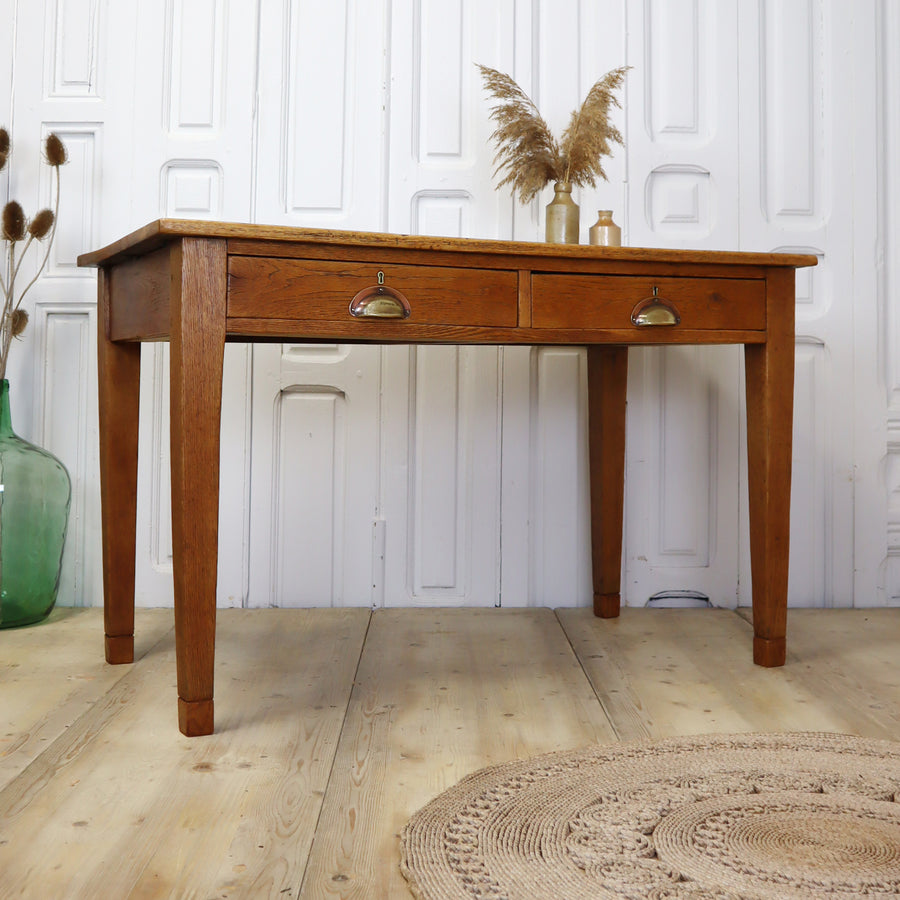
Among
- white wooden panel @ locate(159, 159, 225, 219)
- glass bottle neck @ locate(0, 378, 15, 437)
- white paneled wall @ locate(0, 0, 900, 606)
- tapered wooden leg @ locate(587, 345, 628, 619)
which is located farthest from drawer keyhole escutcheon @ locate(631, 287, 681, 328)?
glass bottle neck @ locate(0, 378, 15, 437)

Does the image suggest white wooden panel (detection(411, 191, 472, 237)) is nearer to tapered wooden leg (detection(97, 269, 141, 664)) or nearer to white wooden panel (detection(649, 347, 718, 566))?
white wooden panel (detection(649, 347, 718, 566))

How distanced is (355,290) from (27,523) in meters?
1.20

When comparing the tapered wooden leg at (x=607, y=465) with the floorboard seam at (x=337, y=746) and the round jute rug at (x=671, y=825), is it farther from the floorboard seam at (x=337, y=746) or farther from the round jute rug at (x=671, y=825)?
the round jute rug at (x=671, y=825)

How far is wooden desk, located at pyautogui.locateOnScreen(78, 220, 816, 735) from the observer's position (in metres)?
1.45

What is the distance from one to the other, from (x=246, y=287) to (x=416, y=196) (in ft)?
3.56

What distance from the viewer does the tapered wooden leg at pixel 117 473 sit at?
189cm

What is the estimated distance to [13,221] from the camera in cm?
218

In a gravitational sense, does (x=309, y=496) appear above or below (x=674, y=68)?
below

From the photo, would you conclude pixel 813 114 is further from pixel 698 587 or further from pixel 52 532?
pixel 52 532

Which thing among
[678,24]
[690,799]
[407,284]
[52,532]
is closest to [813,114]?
[678,24]

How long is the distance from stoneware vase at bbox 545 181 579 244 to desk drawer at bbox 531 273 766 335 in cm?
29

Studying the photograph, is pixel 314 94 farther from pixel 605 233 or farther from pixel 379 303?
pixel 379 303

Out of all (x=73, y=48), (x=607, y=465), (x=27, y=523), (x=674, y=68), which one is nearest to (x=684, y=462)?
(x=607, y=465)

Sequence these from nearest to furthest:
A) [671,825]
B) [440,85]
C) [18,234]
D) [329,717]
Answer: [671,825] < [329,717] < [18,234] < [440,85]
